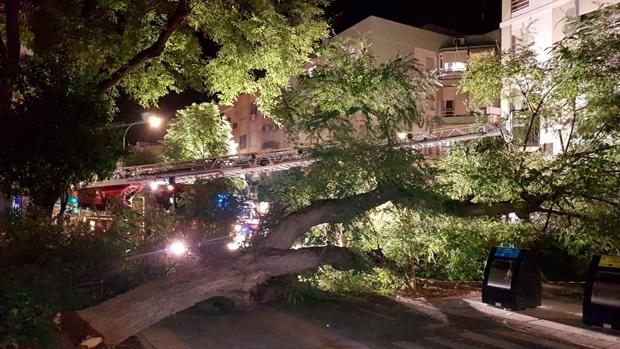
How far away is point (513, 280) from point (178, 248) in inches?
241

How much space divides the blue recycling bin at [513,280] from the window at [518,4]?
1801 centimetres

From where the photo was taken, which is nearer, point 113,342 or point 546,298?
point 113,342

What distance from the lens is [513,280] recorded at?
31.6 ft

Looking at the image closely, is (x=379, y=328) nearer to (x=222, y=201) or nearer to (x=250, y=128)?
(x=222, y=201)

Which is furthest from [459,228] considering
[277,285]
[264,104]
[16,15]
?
[16,15]

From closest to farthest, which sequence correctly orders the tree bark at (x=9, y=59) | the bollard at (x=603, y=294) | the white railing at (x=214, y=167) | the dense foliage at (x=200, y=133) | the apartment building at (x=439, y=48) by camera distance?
1. the bollard at (x=603, y=294)
2. the tree bark at (x=9, y=59)
3. the white railing at (x=214, y=167)
4. the dense foliage at (x=200, y=133)
5. the apartment building at (x=439, y=48)

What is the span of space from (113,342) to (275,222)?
13.2 ft

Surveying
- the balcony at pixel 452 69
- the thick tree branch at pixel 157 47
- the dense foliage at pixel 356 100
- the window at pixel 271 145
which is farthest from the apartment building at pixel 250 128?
the dense foliage at pixel 356 100

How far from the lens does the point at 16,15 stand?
12.0m

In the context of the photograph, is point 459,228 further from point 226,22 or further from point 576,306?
point 226,22

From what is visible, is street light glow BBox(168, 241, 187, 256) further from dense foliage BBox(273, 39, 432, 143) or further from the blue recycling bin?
the blue recycling bin

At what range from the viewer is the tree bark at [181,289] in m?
6.83

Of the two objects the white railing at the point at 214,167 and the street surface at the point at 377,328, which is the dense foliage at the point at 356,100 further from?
the white railing at the point at 214,167

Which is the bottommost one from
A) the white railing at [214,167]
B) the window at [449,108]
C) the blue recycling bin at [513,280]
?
the blue recycling bin at [513,280]
